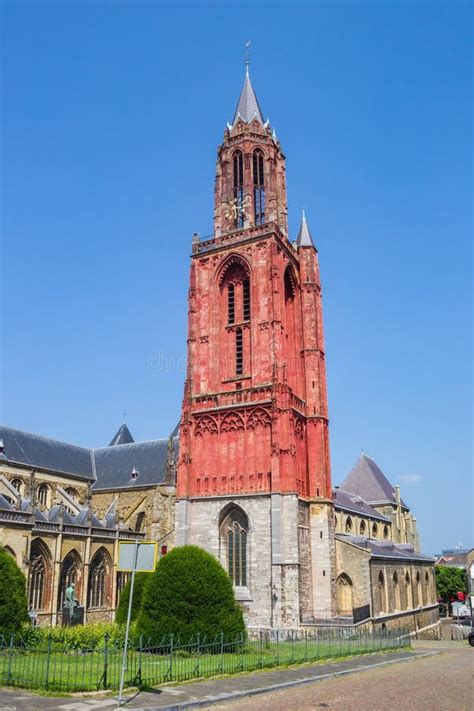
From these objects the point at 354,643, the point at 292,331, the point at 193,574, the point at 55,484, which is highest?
the point at 292,331

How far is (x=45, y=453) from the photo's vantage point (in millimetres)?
50438

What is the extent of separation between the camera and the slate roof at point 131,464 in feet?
168

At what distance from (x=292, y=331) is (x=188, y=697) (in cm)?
3148

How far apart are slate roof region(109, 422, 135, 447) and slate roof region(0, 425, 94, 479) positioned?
4463 mm

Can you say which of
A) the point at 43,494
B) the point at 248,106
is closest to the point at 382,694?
the point at 43,494

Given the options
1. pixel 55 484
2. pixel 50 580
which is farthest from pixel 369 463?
pixel 50 580

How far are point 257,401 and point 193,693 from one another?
25049 millimetres

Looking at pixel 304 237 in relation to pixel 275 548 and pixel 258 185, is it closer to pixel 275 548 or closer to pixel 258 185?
pixel 258 185

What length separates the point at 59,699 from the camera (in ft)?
40.3

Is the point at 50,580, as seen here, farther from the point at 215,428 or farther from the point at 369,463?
the point at 369,463

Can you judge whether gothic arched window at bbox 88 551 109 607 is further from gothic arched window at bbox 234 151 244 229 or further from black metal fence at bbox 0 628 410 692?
gothic arched window at bbox 234 151 244 229

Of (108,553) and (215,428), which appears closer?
(215,428)

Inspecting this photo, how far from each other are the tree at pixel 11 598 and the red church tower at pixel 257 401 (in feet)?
45.1

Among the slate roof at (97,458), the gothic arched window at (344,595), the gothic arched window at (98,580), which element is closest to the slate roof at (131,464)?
the slate roof at (97,458)
